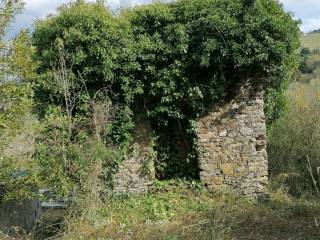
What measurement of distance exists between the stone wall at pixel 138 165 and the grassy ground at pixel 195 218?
268 mm

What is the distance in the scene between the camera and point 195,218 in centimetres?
814

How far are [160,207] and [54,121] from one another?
109 inches

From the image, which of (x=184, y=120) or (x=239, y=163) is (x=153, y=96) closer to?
(x=184, y=120)

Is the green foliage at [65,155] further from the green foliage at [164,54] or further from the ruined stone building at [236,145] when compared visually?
the ruined stone building at [236,145]

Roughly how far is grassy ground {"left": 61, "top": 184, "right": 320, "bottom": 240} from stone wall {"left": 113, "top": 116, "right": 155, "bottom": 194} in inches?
10.6

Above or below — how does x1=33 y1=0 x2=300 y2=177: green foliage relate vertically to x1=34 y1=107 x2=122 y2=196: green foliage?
above

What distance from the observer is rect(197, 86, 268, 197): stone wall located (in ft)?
31.0

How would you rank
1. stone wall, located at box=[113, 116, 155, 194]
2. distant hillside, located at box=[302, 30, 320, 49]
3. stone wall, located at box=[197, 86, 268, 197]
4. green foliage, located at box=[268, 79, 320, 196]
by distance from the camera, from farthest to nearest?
1. distant hillside, located at box=[302, 30, 320, 49]
2. green foliage, located at box=[268, 79, 320, 196]
3. stone wall, located at box=[113, 116, 155, 194]
4. stone wall, located at box=[197, 86, 268, 197]

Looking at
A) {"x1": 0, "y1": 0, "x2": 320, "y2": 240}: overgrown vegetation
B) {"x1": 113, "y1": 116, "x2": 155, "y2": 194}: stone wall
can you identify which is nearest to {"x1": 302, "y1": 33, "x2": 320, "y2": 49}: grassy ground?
{"x1": 0, "y1": 0, "x2": 320, "y2": 240}: overgrown vegetation

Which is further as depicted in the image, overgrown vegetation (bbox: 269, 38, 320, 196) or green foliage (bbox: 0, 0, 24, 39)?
overgrown vegetation (bbox: 269, 38, 320, 196)

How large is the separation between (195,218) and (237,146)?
81.2 inches

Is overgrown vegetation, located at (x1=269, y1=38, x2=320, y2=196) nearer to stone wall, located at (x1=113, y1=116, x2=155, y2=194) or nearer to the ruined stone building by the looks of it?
the ruined stone building

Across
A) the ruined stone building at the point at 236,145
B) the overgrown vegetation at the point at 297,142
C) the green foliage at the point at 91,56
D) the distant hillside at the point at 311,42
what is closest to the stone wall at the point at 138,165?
the ruined stone building at the point at 236,145

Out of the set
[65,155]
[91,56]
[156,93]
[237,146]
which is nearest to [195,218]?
[237,146]
